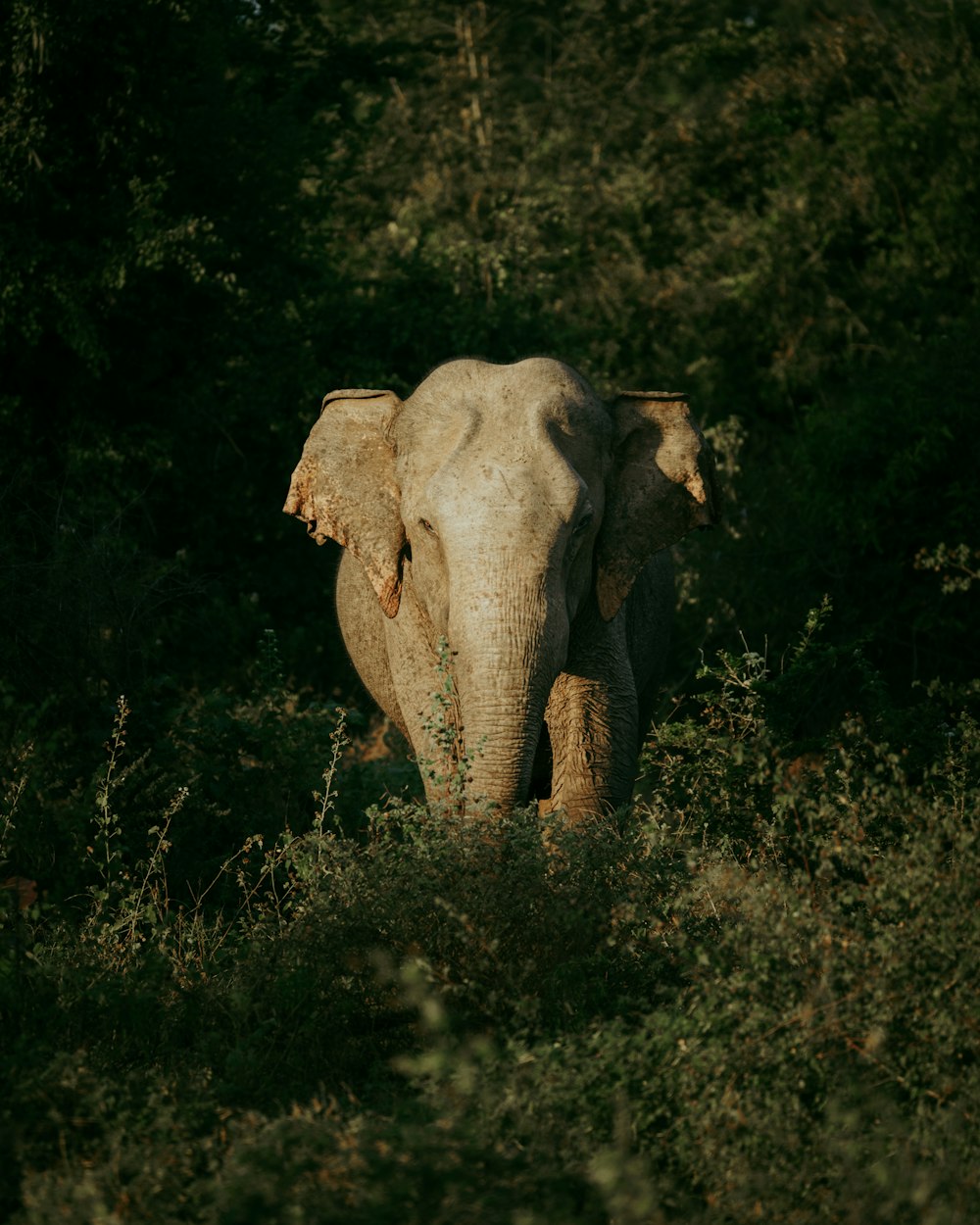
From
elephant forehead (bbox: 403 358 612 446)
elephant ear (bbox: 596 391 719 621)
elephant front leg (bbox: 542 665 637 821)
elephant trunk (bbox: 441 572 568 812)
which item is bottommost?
elephant front leg (bbox: 542 665 637 821)

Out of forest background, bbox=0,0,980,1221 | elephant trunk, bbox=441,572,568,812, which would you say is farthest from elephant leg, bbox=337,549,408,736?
elephant trunk, bbox=441,572,568,812

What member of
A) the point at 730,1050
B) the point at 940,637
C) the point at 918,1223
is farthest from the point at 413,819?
the point at 940,637

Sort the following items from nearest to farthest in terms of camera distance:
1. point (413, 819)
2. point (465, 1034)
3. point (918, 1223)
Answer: point (918, 1223)
point (465, 1034)
point (413, 819)

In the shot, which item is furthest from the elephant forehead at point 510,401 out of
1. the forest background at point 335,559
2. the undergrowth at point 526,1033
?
the undergrowth at point 526,1033

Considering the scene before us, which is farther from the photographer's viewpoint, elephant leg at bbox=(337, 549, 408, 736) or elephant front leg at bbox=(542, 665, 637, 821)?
elephant leg at bbox=(337, 549, 408, 736)

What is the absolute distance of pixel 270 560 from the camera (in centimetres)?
1385

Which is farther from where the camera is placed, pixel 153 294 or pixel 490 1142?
pixel 153 294

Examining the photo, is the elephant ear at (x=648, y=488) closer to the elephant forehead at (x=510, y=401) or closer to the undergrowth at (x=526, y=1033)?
the elephant forehead at (x=510, y=401)

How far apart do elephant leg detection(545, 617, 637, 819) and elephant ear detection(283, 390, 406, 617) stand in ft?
2.75

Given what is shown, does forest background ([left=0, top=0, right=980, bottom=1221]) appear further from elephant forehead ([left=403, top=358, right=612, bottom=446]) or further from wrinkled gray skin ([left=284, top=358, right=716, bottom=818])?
elephant forehead ([left=403, top=358, right=612, bottom=446])

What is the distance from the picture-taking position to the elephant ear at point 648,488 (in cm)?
721

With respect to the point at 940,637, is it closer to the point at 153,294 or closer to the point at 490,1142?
the point at 153,294

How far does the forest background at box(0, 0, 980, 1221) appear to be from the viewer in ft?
14.4

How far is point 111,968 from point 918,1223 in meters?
2.93
